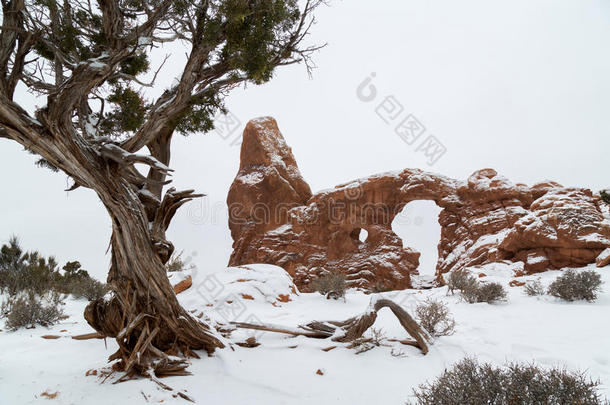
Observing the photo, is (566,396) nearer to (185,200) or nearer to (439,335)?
(439,335)

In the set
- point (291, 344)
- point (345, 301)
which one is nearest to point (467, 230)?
point (345, 301)

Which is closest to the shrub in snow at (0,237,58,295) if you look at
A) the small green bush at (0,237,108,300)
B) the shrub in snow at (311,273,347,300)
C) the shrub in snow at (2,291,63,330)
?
the small green bush at (0,237,108,300)

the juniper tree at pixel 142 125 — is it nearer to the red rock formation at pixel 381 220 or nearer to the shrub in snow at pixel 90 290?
the shrub in snow at pixel 90 290

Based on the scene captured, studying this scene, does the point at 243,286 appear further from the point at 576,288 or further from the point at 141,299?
the point at 576,288

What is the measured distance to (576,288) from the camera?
20.6 ft

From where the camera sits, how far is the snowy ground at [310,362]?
10.2 feet

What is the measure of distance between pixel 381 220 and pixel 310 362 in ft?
64.5

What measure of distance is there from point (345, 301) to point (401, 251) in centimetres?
1438

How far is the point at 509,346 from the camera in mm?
4020

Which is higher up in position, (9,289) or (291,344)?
(9,289)

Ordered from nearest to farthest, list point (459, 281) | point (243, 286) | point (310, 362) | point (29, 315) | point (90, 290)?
1. point (310, 362)
2. point (29, 315)
3. point (459, 281)
4. point (243, 286)
5. point (90, 290)

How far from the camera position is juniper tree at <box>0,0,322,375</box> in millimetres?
3277

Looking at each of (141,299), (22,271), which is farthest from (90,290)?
(141,299)

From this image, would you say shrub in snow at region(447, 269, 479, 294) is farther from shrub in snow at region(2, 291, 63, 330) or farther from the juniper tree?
shrub in snow at region(2, 291, 63, 330)
